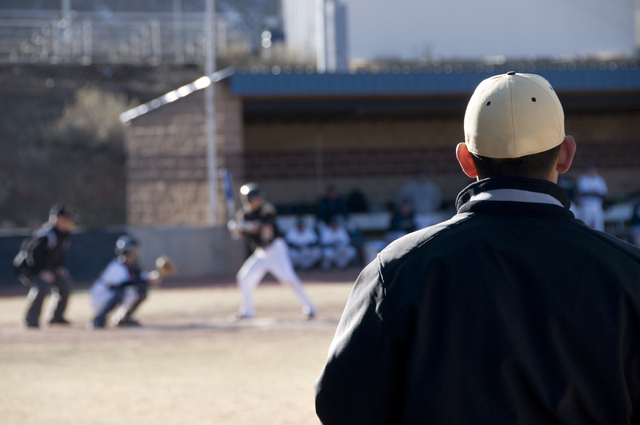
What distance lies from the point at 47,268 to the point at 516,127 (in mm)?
10252

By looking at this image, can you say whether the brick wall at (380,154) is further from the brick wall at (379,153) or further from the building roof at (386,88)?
the building roof at (386,88)

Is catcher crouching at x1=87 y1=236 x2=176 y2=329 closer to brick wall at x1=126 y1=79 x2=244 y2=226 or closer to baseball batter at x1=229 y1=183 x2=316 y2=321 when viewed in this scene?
baseball batter at x1=229 y1=183 x2=316 y2=321

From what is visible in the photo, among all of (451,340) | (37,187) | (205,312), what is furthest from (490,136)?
(37,187)

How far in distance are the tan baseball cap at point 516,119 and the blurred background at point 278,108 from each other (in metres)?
15.9

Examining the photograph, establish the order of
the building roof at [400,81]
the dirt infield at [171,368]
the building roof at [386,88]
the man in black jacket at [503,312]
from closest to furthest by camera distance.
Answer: the man in black jacket at [503,312]
the dirt infield at [171,368]
the building roof at [400,81]
the building roof at [386,88]

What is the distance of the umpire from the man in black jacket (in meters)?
9.80

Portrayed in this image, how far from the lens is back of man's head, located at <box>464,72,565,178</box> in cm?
192

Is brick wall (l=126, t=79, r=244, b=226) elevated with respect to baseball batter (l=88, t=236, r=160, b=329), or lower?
elevated

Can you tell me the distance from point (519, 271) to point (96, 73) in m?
34.5

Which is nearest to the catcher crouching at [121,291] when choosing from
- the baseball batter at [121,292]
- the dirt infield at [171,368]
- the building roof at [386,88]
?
the baseball batter at [121,292]

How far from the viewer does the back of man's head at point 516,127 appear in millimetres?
1917

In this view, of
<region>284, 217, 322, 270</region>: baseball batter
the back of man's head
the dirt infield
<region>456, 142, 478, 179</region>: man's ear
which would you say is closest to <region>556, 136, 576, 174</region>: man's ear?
the back of man's head

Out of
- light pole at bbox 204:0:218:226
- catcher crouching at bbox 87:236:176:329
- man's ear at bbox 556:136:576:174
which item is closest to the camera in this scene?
man's ear at bbox 556:136:576:174

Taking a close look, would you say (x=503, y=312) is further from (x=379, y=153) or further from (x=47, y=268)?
(x=379, y=153)
